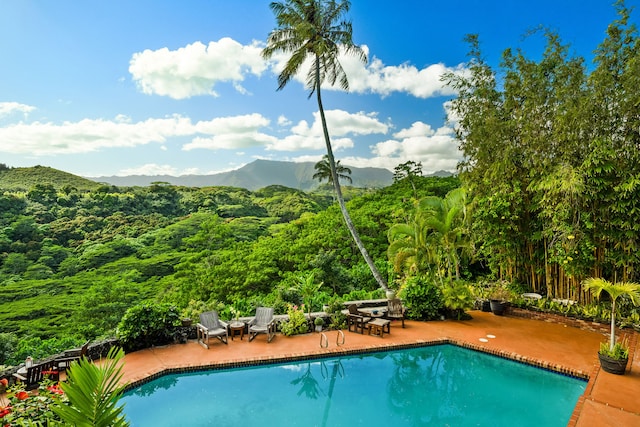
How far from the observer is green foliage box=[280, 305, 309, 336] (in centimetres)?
907

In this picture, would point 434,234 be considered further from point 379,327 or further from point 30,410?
point 30,410

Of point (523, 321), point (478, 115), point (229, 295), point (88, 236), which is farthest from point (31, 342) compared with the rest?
point (88, 236)

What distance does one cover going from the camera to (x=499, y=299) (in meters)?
10.7

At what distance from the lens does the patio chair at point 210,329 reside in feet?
27.3

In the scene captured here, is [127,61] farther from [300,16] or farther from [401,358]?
[401,358]

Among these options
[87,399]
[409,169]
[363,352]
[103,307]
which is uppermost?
[409,169]

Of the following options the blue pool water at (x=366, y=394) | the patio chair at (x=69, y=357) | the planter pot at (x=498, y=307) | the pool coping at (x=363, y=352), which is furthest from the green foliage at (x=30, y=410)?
the planter pot at (x=498, y=307)

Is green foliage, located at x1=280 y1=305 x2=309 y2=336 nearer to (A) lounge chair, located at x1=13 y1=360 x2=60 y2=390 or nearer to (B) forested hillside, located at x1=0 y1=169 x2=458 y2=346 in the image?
(B) forested hillside, located at x1=0 y1=169 x2=458 y2=346

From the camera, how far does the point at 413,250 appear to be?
36.9 feet

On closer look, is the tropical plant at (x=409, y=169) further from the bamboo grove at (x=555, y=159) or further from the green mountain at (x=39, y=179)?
the green mountain at (x=39, y=179)

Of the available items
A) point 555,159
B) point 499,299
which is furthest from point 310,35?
point 499,299

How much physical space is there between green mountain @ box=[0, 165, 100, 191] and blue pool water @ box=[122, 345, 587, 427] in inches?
A: 1421

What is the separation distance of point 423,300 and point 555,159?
5.12 metres

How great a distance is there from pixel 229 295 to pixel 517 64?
13542mm
